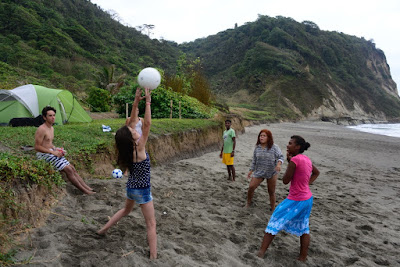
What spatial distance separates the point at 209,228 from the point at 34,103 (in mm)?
8605

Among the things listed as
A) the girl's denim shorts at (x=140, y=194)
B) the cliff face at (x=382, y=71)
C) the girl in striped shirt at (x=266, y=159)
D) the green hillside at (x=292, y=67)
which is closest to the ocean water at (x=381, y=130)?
the green hillside at (x=292, y=67)

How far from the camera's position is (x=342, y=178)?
842cm

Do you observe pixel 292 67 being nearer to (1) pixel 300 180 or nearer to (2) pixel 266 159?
(2) pixel 266 159

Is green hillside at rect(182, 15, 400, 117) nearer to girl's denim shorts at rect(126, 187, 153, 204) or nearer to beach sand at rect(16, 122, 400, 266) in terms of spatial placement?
beach sand at rect(16, 122, 400, 266)

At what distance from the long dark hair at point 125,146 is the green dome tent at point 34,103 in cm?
807

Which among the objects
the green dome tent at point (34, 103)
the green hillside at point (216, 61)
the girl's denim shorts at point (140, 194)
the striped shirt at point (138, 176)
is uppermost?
the green hillside at point (216, 61)

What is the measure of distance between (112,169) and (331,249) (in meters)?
4.74

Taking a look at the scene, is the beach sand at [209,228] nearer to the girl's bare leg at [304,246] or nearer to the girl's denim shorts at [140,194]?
the girl's bare leg at [304,246]

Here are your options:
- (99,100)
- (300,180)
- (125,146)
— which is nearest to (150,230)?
(125,146)

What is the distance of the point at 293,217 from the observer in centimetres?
341

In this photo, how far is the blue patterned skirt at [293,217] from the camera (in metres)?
3.41

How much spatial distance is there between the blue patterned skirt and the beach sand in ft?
1.43

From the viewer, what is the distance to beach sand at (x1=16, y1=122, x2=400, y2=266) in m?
3.03

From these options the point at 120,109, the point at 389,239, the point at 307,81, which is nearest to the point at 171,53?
the point at 307,81
